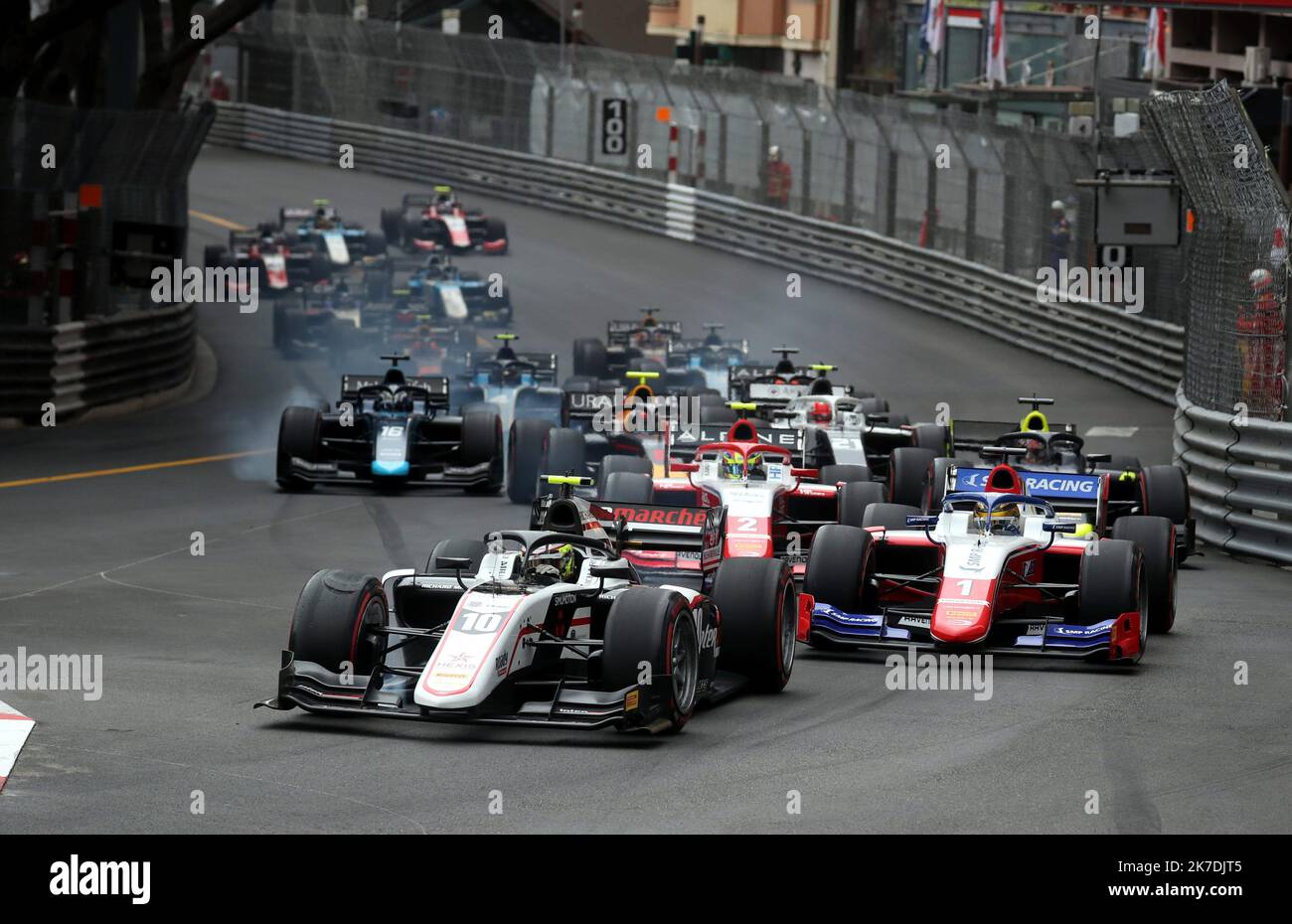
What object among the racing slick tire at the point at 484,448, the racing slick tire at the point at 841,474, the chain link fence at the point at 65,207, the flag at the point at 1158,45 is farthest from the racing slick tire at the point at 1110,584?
the flag at the point at 1158,45

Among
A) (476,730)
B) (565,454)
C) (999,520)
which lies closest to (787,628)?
(999,520)

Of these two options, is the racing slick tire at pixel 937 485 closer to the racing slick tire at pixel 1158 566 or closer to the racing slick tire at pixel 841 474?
the racing slick tire at pixel 841 474

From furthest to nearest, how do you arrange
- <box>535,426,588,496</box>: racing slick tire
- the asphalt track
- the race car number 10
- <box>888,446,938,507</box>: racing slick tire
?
the race car number 10 → <box>535,426,588,496</box>: racing slick tire → <box>888,446,938,507</box>: racing slick tire → the asphalt track

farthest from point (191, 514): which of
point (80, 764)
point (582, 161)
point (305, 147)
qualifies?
point (305, 147)

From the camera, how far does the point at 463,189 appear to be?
177 feet

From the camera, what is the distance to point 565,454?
23.4 meters

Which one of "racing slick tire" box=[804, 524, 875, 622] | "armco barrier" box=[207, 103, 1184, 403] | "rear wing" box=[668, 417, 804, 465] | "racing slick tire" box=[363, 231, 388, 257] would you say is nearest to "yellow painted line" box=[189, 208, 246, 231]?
"armco barrier" box=[207, 103, 1184, 403]

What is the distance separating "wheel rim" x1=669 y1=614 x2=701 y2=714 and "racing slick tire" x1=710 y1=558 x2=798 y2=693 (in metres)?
0.89

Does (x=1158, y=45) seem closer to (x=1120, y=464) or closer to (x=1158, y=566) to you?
(x=1120, y=464)

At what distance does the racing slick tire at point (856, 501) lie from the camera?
18.9m

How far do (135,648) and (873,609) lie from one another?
17.2ft

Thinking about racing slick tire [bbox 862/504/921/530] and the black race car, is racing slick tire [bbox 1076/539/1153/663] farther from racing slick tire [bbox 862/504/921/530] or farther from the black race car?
the black race car

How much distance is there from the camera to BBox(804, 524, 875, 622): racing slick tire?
15.5m
